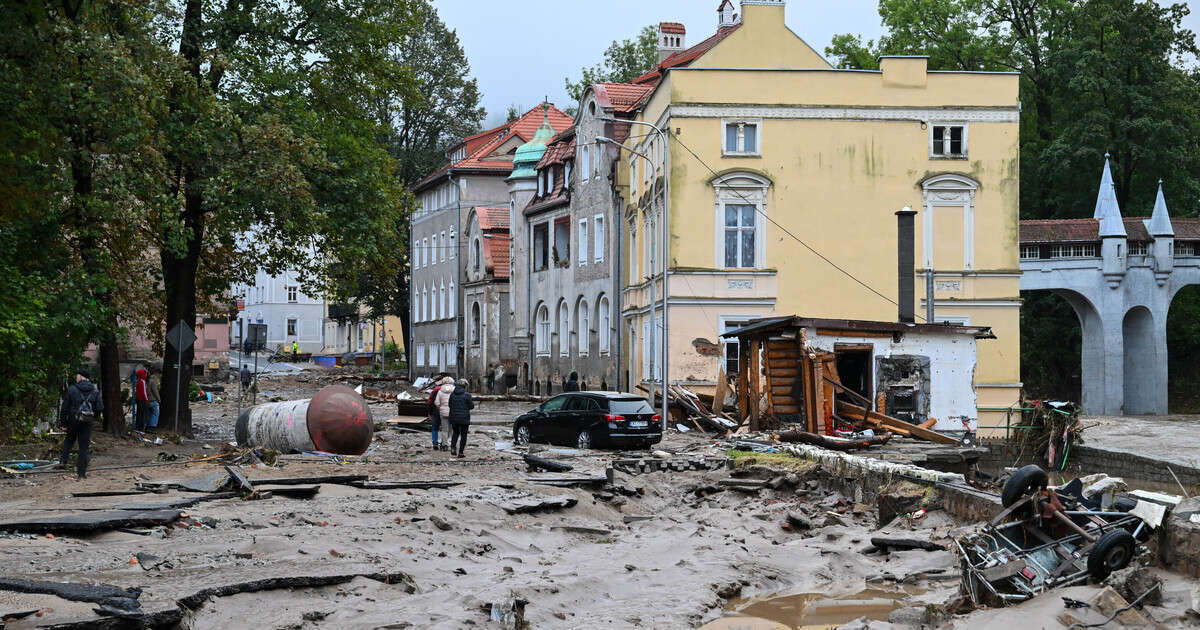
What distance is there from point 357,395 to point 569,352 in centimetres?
2794

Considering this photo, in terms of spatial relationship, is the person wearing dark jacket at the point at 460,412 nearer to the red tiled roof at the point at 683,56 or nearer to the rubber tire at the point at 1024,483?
the rubber tire at the point at 1024,483

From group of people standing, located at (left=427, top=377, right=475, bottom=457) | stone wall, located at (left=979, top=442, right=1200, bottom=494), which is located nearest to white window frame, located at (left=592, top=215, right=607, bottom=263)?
stone wall, located at (left=979, top=442, right=1200, bottom=494)

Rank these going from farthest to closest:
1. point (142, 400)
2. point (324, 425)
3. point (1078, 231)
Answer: point (1078, 231)
point (142, 400)
point (324, 425)

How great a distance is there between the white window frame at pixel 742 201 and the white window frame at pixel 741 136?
681 mm

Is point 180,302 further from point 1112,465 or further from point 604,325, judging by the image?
point 604,325

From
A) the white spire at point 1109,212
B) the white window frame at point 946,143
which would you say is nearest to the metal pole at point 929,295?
the white window frame at point 946,143

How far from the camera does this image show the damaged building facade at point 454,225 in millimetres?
68562

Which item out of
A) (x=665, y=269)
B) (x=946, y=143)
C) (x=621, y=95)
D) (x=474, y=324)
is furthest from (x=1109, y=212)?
(x=474, y=324)

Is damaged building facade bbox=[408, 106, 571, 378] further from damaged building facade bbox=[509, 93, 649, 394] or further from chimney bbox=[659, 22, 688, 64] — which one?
chimney bbox=[659, 22, 688, 64]

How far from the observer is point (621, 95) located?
165 ft

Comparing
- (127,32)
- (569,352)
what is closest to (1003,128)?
(569,352)

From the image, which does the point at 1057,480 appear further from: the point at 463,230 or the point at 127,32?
the point at 463,230

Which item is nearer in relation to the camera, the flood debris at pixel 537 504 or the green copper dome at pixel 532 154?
the flood debris at pixel 537 504

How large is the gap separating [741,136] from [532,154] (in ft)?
75.2
